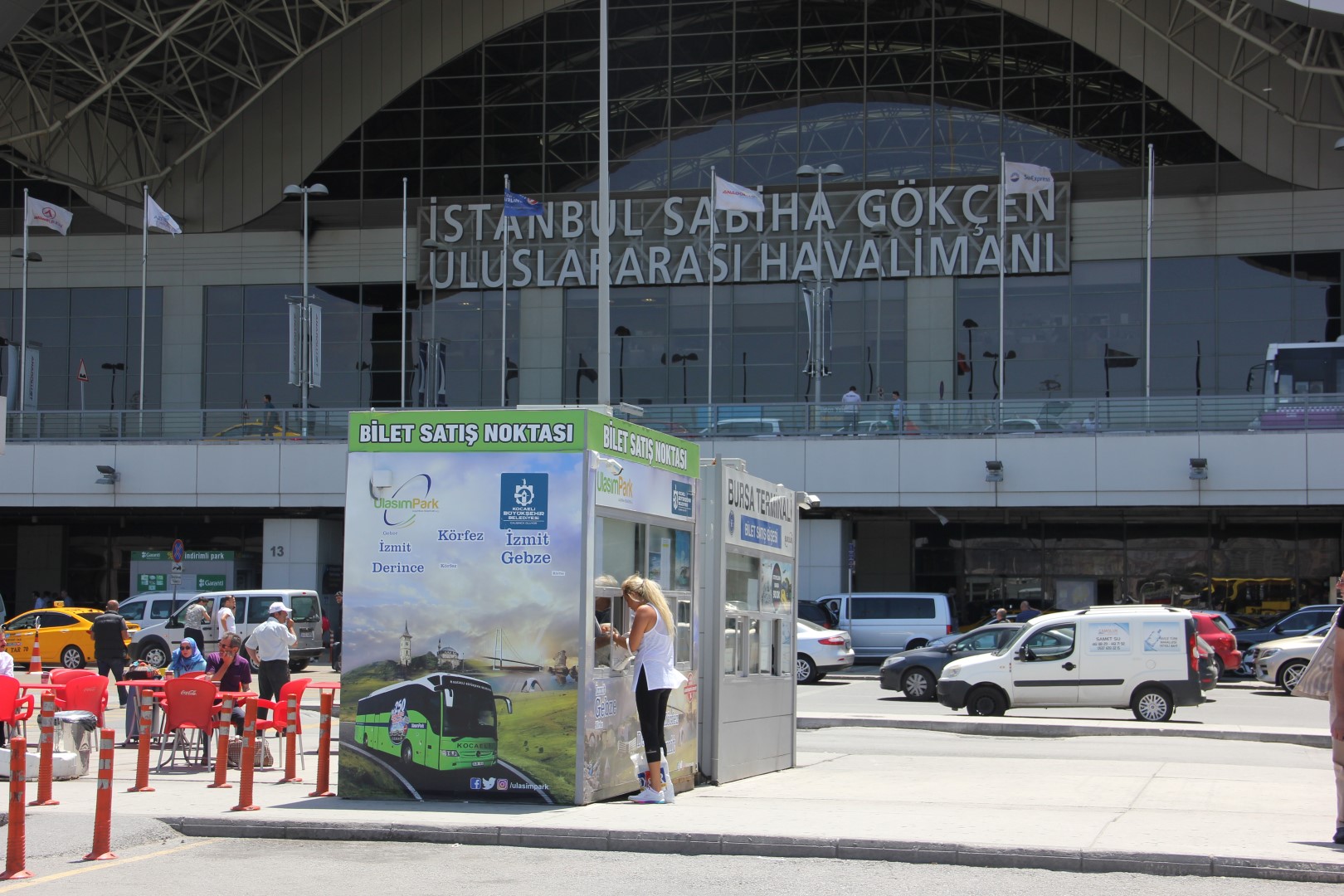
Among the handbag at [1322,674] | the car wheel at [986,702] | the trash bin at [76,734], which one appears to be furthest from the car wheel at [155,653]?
the handbag at [1322,674]

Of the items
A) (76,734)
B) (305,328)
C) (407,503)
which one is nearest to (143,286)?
(305,328)

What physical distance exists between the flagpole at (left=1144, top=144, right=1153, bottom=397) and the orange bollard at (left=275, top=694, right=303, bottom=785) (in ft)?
105

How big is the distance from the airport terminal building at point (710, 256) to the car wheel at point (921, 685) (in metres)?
10.4

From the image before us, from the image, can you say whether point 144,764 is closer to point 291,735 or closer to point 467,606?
point 291,735

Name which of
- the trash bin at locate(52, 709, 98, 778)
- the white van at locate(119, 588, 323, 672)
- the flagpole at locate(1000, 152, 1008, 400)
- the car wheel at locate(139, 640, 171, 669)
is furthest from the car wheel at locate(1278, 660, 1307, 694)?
the car wheel at locate(139, 640, 171, 669)

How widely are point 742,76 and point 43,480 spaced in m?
23.3

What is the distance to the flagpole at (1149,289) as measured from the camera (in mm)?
42250

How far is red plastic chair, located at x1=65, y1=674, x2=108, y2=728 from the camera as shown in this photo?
15.3m

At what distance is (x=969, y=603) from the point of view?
43.1m

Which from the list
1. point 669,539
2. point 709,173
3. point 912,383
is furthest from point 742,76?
point 669,539

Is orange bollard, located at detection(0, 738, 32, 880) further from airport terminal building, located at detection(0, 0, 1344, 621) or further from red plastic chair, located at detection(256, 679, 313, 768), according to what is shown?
airport terminal building, located at detection(0, 0, 1344, 621)

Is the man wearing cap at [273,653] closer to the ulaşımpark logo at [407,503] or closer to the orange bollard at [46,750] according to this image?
the orange bollard at [46,750]

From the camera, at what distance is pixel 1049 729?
2097 centimetres

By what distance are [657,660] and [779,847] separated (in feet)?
7.14
